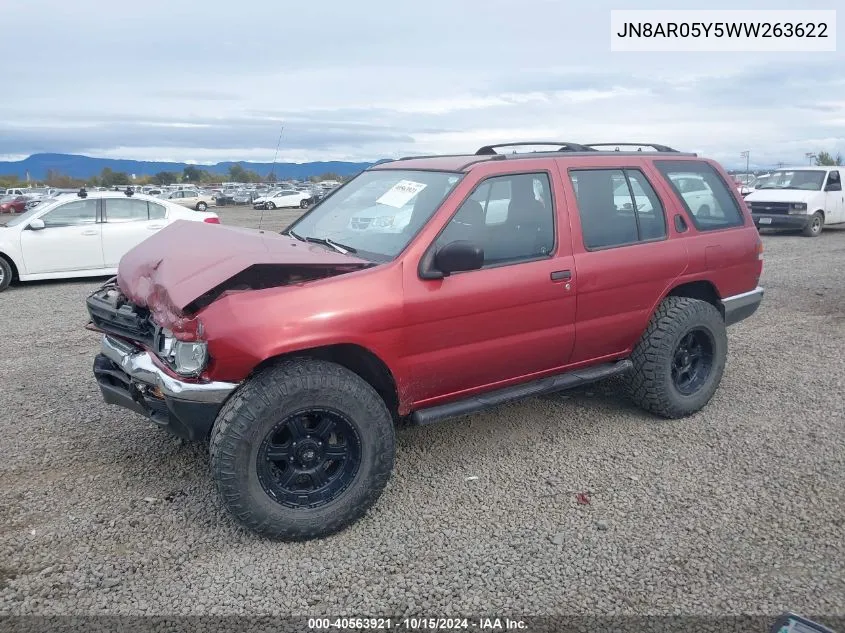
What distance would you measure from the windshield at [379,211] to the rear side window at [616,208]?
913 mm

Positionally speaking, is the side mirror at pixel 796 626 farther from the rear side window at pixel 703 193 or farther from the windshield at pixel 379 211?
the rear side window at pixel 703 193

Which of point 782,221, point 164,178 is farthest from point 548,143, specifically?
point 164,178

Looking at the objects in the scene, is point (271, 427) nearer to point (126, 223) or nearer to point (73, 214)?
point (126, 223)

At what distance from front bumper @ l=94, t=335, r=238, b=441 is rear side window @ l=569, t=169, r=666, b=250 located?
2422 mm

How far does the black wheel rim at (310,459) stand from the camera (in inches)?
129

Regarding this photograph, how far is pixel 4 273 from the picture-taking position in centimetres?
1006

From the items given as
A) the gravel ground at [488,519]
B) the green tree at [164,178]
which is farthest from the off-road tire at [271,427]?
the green tree at [164,178]

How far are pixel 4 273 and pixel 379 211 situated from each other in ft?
27.6

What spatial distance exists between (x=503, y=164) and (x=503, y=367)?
47.5 inches

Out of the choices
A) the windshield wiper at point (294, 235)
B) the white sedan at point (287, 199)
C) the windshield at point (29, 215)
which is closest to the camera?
the windshield wiper at point (294, 235)

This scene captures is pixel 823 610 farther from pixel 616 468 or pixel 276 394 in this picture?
pixel 276 394

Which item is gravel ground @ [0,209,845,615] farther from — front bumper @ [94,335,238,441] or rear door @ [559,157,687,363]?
rear door @ [559,157,687,363]

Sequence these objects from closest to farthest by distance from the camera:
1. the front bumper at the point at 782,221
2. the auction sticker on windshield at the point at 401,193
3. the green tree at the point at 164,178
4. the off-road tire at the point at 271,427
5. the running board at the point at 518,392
Answer: the off-road tire at the point at 271,427 < the running board at the point at 518,392 < the auction sticker on windshield at the point at 401,193 < the front bumper at the point at 782,221 < the green tree at the point at 164,178

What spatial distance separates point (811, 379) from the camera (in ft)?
18.5
